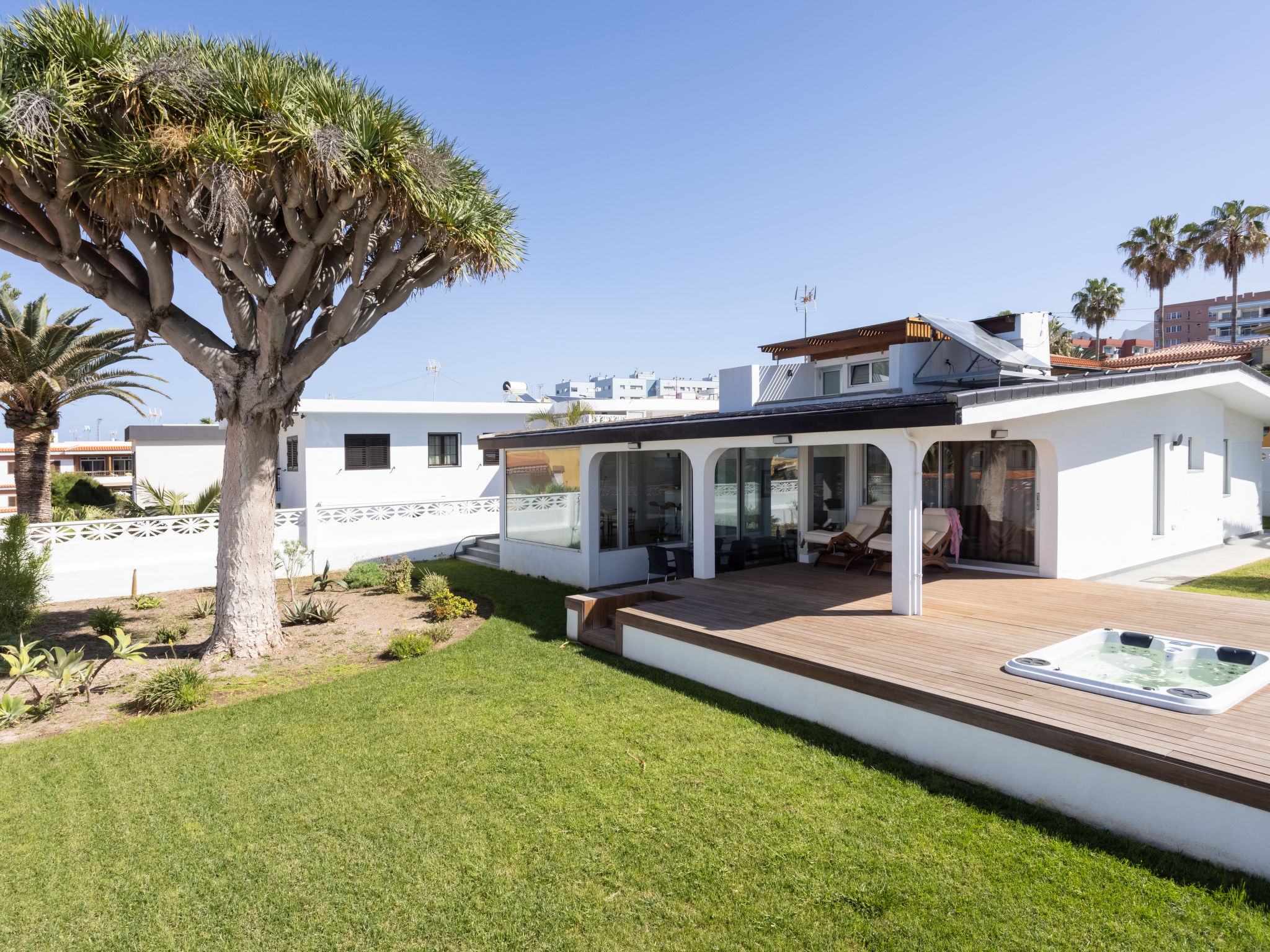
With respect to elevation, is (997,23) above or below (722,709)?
above

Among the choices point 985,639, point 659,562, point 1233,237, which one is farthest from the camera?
point 1233,237

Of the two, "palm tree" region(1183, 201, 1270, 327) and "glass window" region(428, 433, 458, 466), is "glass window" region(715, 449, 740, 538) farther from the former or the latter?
"palm tree" region(1183, 201, 1270, 327)

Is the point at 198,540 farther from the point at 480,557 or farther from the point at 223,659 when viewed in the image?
the point at 223,659

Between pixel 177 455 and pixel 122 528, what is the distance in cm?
1060

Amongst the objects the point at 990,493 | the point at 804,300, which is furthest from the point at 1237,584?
the point at 804,300

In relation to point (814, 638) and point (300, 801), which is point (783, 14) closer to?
point (814, 638)

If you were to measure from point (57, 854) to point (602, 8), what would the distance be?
50.5 ft

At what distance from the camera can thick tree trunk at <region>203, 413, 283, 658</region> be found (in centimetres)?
854

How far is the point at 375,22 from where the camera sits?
1235cm

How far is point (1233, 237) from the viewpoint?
107 ft

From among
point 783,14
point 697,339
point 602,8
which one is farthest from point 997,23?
point 697,339

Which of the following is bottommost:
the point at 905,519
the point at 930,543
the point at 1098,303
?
the point at 930,543

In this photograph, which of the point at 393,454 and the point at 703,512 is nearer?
the point at 703,512

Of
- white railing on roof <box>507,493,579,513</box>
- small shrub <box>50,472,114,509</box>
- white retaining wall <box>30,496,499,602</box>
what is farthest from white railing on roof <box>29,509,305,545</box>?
small shrub <box>50,472,114,509</box>
